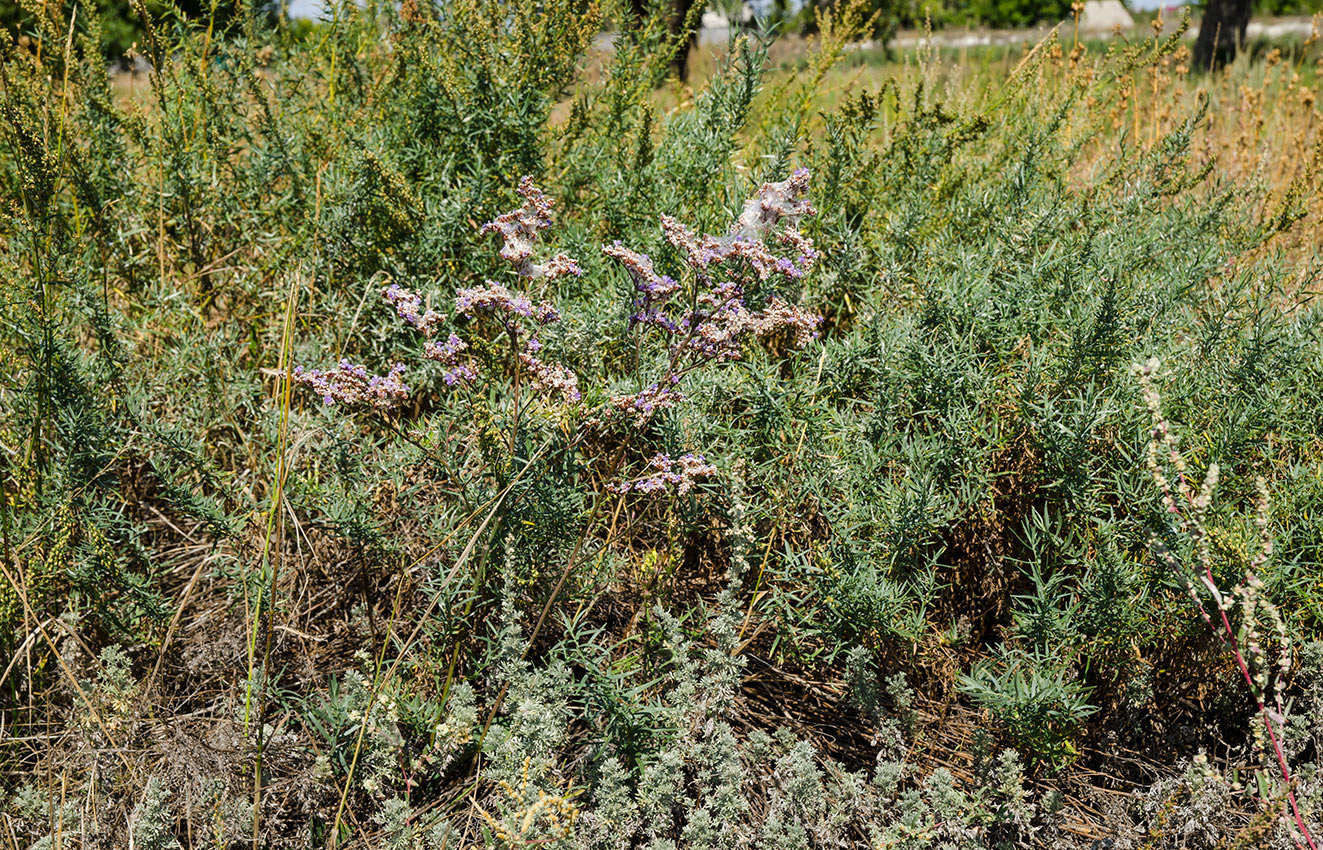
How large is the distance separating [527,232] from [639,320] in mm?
312

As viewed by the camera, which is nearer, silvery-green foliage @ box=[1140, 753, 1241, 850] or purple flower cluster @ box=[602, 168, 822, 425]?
silvery-green foliage @ box=[1140, 753, 1241, 850]

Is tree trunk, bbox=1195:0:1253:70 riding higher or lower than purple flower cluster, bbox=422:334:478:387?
higher

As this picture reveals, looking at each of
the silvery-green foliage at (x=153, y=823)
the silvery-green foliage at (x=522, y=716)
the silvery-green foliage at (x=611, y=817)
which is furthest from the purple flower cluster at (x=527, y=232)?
the silvery-green foliage at (x=153, y=823)

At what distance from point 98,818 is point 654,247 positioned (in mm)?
1858

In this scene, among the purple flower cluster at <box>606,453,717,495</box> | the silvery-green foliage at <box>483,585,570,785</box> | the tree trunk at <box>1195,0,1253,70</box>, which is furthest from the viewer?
the tree trunk at <box>1195,0,1253,70</box>

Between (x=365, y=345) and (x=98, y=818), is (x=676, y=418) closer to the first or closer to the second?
(x=365, y=345)

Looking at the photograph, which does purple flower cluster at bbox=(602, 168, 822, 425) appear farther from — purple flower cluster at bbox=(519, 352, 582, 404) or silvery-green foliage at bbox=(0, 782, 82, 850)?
silvery-green foliage at bbox=(0, 782, 82, 850)

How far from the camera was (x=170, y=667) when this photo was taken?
2.28 metres

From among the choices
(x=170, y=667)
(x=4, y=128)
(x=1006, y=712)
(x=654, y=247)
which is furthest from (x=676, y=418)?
(x=4, y=128)

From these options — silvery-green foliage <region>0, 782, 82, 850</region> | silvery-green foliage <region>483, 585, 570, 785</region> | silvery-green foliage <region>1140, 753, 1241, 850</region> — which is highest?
silvery-green foliage <region>483, 585, 570, 785</region>

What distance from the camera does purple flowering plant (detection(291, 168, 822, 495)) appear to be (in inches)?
74.9

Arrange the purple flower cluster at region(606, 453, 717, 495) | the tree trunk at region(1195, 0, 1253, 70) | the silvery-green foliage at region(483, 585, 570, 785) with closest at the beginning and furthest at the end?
the silvery-green foliage at region(483, 585, 570, 785), the purple flower cluster at region(606, 453, 717, 495), the tree trunk at region(1195, 0, 1253, 70)

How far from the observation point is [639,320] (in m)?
2.13

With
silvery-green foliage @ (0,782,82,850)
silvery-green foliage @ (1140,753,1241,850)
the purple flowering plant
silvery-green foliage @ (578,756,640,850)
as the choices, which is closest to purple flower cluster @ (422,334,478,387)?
the purple flowering plant
